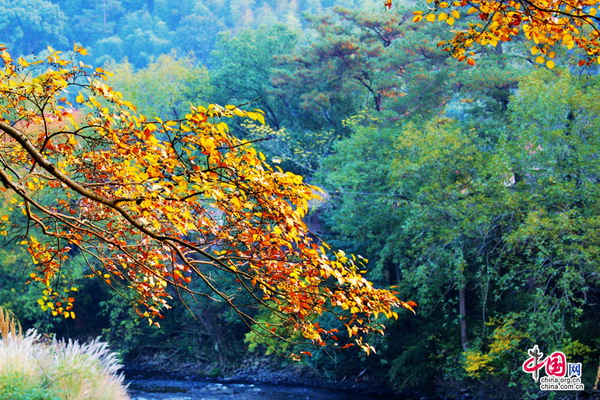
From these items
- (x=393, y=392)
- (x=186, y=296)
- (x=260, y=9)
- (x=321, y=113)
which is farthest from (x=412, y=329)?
(x=260, y=9)

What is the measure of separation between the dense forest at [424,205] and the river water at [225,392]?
2.41 feet

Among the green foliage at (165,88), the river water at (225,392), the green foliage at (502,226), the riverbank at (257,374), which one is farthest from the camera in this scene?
the green foliage at (165,88)

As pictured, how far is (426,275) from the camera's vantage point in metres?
11.4

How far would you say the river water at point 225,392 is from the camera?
13203mm

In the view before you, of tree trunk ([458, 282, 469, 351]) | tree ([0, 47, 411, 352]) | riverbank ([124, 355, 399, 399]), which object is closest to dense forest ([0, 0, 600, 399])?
tree trunk ([458, 282, 469, 351])

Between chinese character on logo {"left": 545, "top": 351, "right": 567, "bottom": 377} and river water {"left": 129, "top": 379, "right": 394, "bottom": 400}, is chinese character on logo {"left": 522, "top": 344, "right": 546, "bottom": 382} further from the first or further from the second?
river water {"left": 129, "top": 379, "right": 394, "bottom": 400}

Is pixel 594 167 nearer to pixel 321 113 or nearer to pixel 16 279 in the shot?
pixel 321 113

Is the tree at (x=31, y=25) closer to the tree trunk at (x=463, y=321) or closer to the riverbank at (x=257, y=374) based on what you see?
the riverbank at (x=257, y=374)

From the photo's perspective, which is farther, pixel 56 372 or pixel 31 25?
pixel 31 25

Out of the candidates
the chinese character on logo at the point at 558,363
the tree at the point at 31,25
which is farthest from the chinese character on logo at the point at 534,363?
the tree at the point at 31,25

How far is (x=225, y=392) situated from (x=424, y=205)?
21.2ft

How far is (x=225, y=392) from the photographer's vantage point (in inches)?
549

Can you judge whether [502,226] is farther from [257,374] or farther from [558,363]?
[257,374]

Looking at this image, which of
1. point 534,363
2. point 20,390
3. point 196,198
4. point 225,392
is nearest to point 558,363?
point 534,363
